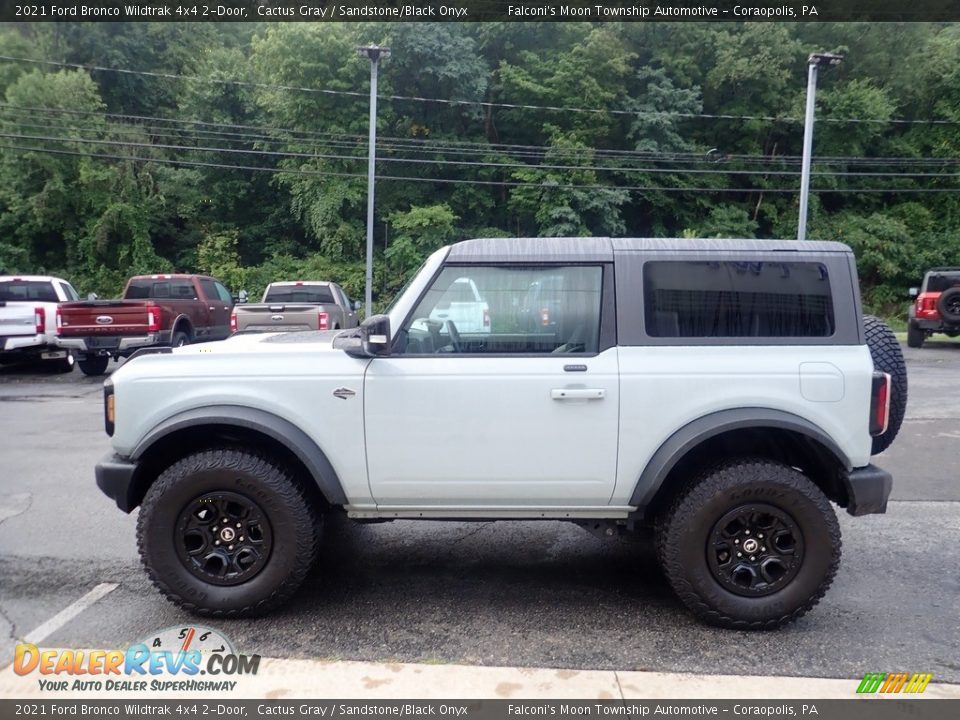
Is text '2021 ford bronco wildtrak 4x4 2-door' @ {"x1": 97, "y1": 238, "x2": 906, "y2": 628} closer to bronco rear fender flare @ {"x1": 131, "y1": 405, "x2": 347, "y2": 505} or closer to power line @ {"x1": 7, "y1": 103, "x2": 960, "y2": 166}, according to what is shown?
bronco rear fender flare @ {"x1": 131, "y1": 405, "x2": 347, "y2": 505}

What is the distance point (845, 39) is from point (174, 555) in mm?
40221

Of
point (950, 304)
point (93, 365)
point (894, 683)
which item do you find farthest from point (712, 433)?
point (950, 304)

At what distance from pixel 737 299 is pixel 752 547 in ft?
4.26

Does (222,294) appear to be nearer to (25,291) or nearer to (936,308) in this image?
(25,291)

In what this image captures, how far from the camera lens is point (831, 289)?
3904 millimetres

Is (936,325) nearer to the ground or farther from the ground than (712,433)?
nearer to the ground

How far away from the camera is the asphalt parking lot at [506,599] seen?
3.60 m

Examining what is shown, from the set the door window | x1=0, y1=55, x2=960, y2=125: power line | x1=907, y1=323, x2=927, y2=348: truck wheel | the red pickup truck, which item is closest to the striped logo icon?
the door window

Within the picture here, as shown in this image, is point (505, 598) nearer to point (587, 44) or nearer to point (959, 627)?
point (959, 627)

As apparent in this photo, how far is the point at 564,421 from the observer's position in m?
3.82

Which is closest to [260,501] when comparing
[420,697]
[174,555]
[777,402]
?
[174,555]

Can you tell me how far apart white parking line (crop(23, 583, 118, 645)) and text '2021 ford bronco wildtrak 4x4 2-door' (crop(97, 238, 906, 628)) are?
1.95ft

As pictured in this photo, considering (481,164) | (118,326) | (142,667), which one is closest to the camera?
(142,667)
